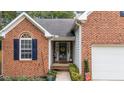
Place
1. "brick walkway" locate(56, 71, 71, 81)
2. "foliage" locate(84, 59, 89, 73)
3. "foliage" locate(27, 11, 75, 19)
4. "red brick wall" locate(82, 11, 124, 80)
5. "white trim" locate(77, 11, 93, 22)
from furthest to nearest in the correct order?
"foliage" locate(27, 11, 75, 19), "brick walkway" locate(56, 71, 71, 81), "red brick wall" locate(82, 11, 124, 80), "foliage" locate(84, 59, 89, 73), "white trim" locate(77, 11, 93, 22)

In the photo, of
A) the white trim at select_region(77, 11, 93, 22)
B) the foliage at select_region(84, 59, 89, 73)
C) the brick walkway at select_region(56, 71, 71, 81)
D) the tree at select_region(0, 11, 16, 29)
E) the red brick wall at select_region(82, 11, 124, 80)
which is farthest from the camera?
the tree at select_region(0, 11, 16, 29)

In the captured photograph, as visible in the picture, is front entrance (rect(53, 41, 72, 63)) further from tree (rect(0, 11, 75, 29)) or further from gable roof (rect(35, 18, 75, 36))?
tree (rect(0, 11, 75, 29))

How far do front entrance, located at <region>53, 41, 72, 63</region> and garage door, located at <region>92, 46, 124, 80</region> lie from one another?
7.93 m

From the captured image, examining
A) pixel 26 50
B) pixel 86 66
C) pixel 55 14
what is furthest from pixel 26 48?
pixel 55 14

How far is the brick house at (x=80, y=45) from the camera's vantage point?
17.5 metres

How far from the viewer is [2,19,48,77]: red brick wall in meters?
19.0

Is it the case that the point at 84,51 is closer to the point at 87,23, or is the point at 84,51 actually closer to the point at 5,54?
the point at 87,23

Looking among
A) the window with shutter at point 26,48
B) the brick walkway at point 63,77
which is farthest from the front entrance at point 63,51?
the window with shutter at point 26,48

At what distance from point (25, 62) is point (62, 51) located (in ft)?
23.1

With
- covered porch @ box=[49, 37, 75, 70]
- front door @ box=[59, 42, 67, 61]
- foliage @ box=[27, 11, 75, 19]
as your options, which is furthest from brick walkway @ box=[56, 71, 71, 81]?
foliage @ box=[27, 11, 75, 19]

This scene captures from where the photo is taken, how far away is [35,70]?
752 inches

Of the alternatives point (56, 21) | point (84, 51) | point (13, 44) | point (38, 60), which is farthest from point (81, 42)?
point (56, 21)

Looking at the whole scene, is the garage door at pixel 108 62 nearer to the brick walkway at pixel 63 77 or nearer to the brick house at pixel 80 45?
the brick house at pixel 80 45

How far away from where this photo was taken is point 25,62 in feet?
62.4
